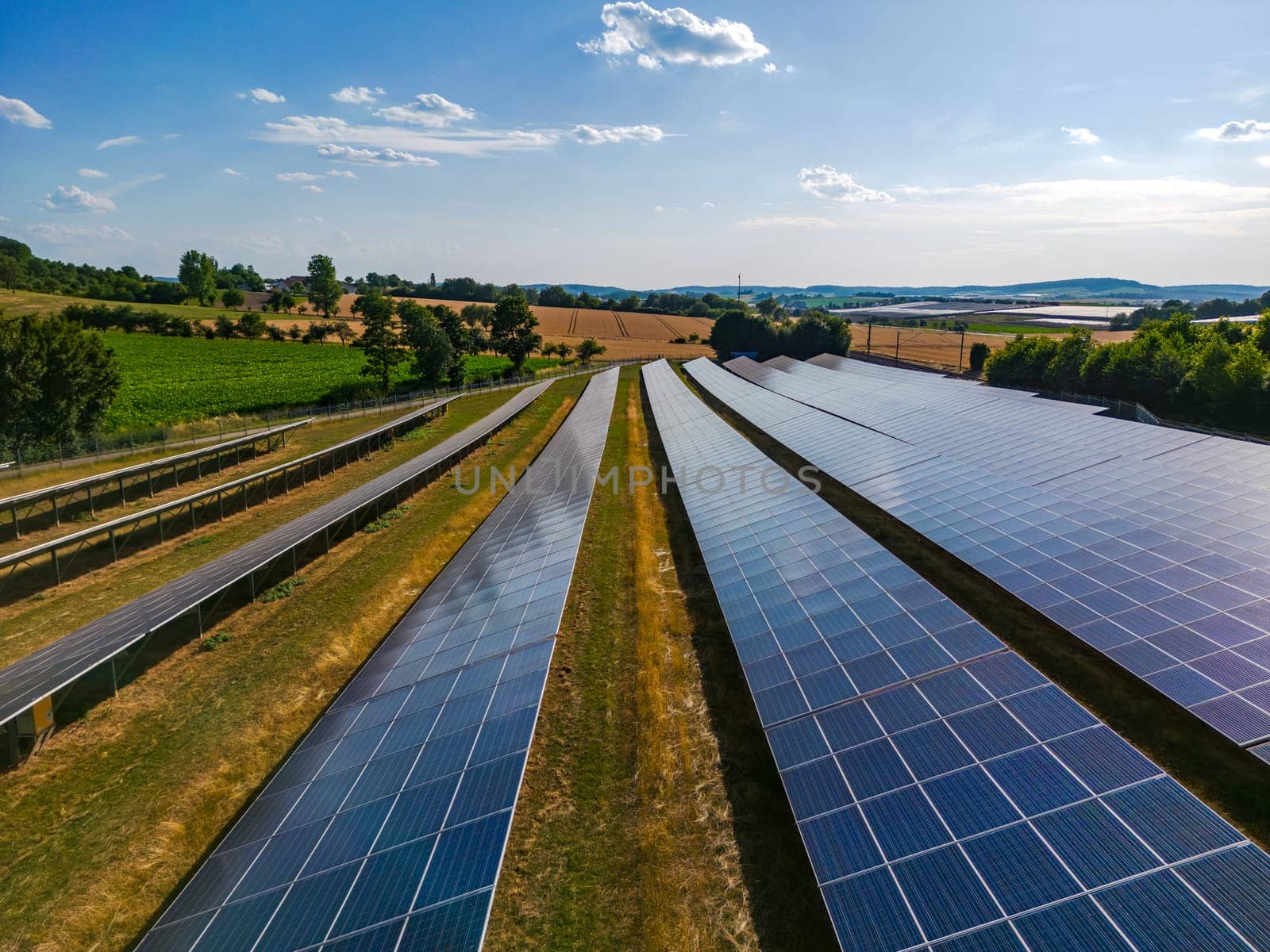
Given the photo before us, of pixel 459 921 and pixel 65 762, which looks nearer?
pixel 459 921

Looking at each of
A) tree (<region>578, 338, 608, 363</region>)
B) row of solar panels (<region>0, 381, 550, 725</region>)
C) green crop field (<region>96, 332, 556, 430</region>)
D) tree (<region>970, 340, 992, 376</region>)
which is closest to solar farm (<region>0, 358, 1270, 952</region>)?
row of solar panels (<region>0, 381, 550, 725</region>)

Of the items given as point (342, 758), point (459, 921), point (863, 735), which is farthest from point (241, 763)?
point (863, 735)

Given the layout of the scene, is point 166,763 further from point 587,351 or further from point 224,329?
point 224,329

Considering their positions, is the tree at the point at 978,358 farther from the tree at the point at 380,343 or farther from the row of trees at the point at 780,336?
the tree at the point at 380,343

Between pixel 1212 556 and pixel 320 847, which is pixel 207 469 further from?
pixel 1212 556

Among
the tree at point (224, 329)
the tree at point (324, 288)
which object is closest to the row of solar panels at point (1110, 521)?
the tree at point (224, 329)
